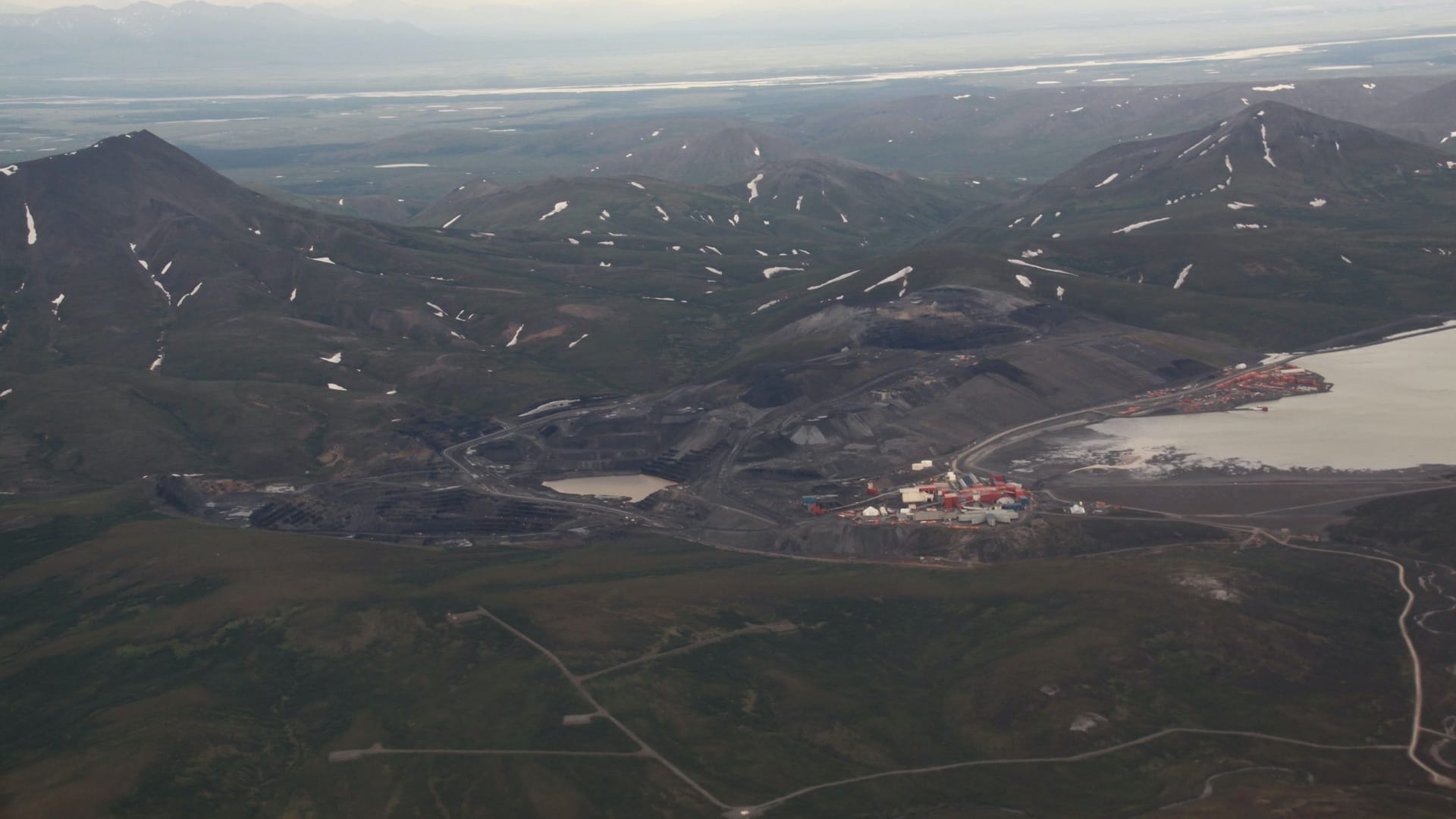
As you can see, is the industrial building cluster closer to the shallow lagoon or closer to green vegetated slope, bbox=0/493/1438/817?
green vegetated slope, bbox=0/493/1438/817

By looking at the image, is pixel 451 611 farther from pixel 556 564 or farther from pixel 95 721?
pixel 95 721

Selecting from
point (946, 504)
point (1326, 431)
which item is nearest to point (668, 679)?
point (946, 504)

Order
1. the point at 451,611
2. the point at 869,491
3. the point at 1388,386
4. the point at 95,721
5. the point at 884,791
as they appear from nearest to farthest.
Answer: the point at 884,791, the point at 95,721, the point at 451,611, the point at 869,491, the point at 1388,386

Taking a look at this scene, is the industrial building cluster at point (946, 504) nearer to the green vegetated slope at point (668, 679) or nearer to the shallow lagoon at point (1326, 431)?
the green vegetated slope at point (668, 679)

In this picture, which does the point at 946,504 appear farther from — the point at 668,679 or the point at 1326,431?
the point at 1326,431

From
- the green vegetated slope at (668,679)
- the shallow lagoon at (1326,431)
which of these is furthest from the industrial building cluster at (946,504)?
the shallow lagoon at (1326,431)

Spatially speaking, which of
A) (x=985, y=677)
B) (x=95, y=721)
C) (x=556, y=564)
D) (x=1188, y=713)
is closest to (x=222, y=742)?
(x=95, y=721)
